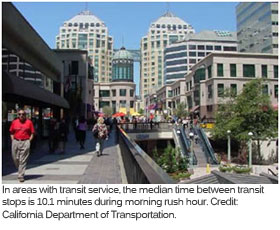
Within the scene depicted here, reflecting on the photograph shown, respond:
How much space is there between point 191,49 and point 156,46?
1876 inches

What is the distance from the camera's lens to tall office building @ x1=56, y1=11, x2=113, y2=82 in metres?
157


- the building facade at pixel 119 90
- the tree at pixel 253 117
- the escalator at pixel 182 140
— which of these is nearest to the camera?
the tree at pixel 253 117

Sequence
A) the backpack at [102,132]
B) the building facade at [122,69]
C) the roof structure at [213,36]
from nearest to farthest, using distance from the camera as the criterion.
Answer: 1. the backpack at [102,132]
2. the roof structure at [213,36]
3. the building facade at [122,69]

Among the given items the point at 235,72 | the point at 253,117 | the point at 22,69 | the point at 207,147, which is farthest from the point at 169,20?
the point at 22,69

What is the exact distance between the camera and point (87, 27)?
6324 inches

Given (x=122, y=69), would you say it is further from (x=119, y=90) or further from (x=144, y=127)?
(x=144, y=127)

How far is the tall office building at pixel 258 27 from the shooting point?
6888 centimetres

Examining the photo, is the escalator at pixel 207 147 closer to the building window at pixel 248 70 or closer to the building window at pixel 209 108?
the building window at pixel 209 108

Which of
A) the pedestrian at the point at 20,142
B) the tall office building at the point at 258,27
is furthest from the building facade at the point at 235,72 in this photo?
the pedestrian at the point at 20,142

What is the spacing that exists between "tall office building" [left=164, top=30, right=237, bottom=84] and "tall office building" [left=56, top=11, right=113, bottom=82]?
5344cm

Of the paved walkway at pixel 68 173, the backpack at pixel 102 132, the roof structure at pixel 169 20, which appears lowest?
the paved walkway at pixel 68 173

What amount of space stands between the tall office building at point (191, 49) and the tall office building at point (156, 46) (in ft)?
122

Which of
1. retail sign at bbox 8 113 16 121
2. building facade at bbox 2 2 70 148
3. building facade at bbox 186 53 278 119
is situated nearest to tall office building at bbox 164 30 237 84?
building facade at bbox 186 53 278 119
